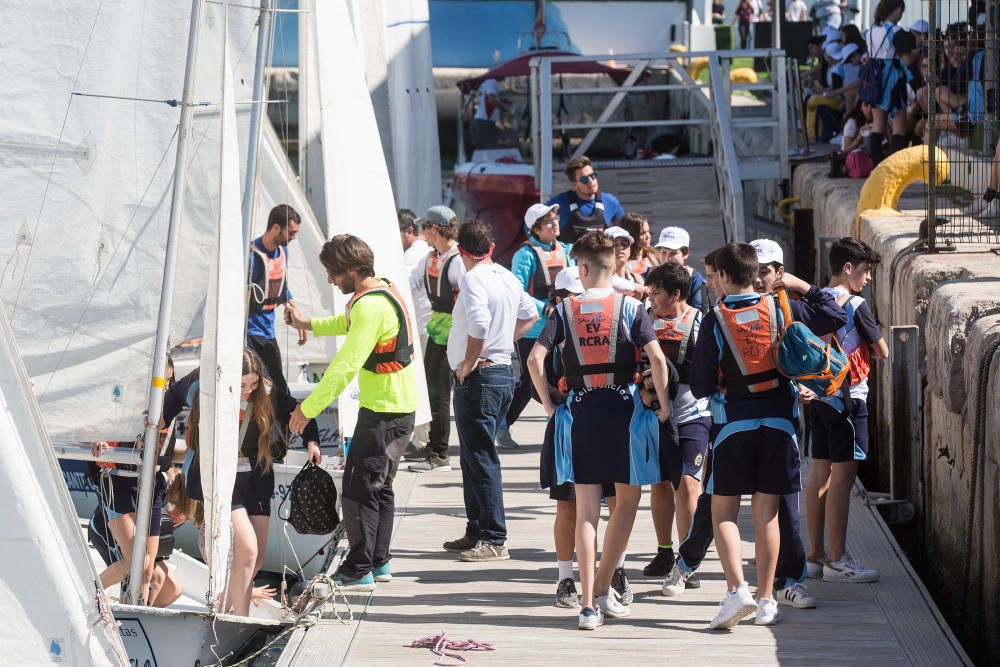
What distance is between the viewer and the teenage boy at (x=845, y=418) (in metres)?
7.07

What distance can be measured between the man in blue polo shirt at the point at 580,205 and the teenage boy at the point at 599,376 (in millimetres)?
4428

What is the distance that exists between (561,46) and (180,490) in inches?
1107

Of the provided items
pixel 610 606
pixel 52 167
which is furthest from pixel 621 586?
pixel 52 167

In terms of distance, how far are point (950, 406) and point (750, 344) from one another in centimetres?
189

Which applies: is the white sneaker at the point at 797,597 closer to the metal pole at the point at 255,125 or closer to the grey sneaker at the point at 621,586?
the grey sneaker at the point at 621,586

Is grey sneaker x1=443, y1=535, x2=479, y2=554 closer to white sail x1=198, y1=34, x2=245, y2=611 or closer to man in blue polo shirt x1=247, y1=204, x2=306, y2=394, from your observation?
white sail x1=198, y1=34, x2=245, y2=611

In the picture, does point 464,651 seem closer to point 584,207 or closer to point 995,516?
point 995,516

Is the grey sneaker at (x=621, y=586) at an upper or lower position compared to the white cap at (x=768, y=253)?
lower

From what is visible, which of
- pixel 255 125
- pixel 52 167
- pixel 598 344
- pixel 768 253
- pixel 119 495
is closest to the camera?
pixel 598 344

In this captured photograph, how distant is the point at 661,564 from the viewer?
7.61 meters

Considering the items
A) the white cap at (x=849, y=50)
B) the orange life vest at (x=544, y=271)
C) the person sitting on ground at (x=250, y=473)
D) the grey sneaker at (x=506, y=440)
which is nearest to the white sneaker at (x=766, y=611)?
the person sitting on ground at (x=250, y=473)

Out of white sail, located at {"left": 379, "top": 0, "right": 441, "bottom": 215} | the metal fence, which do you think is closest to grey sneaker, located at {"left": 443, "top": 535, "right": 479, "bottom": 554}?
the metal fence

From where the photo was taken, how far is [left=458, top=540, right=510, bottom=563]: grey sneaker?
26.4 feet

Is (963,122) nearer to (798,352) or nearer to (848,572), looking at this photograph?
(848,572)
